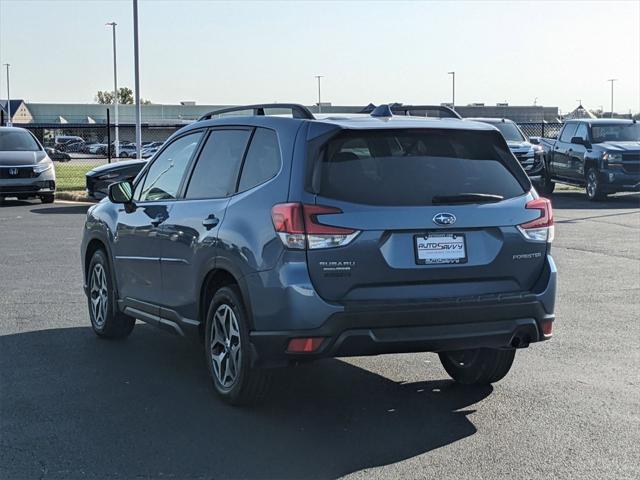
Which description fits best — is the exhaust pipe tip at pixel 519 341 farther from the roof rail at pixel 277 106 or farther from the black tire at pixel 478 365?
the roof rail at pixel 277 106

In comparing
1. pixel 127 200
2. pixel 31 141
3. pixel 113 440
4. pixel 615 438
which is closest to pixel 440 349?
pixel 615 438

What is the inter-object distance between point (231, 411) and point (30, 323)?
3.48m

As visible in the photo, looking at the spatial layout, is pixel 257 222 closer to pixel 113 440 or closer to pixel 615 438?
pixel 113 440

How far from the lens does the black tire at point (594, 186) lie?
927 inches

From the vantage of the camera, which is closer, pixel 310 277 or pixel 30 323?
pixel 310 277

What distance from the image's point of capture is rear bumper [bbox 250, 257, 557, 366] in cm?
549

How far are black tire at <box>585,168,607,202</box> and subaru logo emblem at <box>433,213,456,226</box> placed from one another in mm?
18767

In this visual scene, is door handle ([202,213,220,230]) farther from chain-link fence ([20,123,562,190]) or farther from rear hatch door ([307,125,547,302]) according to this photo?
chain-link fence ([20,123,562,190])

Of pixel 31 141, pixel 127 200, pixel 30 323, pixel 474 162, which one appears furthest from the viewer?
pixel 31 141

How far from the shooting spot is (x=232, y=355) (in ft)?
20.2

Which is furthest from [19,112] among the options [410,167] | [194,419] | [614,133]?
[410,167]

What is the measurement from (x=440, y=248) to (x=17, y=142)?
19.9 m

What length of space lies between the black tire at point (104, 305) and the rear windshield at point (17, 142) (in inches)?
626

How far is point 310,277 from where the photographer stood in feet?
17.9
